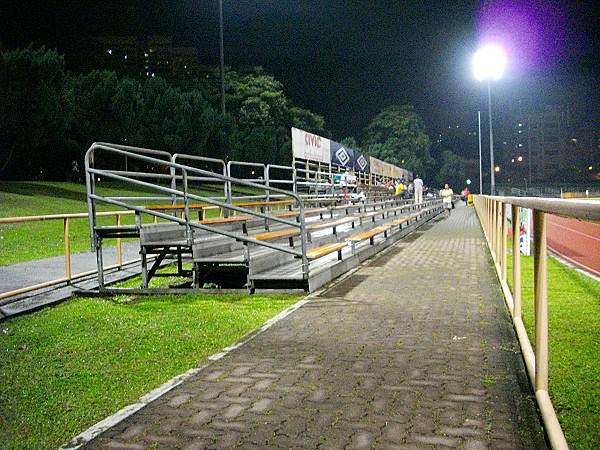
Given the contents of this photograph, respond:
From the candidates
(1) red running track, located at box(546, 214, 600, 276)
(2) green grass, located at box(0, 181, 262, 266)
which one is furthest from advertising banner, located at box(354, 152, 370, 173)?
(1) red running track, located at box(546, 214, 600, 276)

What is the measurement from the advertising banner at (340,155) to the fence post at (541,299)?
2034 centimetres

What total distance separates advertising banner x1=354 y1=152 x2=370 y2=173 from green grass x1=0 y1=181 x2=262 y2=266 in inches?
299

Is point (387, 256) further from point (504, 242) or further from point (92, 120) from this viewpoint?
point (92, 120)

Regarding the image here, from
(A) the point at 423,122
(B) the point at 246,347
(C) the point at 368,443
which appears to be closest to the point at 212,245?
(B) the point at 246,347

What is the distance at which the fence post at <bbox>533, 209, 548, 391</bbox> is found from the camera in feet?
12.5

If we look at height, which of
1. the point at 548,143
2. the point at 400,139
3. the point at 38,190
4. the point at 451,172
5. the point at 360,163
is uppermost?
the point at 548,143

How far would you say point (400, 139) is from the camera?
280 ft

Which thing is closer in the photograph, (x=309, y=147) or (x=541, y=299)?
(x=541, y=299)

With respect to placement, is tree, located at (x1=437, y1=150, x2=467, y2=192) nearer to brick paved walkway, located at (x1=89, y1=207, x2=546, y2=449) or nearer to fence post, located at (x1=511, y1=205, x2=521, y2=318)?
brick paved walkway, located at (x1=89, y1=207, x2=546, y2=449)

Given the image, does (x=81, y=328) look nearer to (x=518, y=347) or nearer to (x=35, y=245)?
(x=518, y=347)

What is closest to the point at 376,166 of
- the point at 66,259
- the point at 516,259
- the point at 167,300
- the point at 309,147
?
the point at 309,147

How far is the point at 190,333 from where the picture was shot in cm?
641

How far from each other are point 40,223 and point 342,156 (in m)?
12.5

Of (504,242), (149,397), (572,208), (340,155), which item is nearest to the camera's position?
(572,208)
